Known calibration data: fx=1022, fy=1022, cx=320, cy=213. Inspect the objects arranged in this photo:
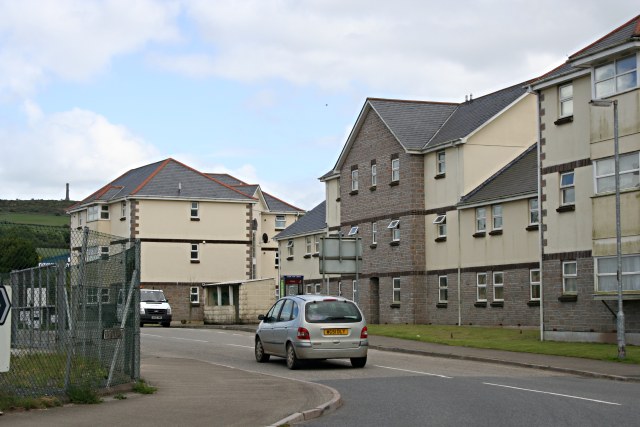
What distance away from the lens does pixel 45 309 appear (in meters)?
18.2

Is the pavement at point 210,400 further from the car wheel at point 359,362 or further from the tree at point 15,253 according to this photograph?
the car wheel at point 359,362

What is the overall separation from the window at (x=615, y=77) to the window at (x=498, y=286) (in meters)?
13.3

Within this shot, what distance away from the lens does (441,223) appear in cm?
4891

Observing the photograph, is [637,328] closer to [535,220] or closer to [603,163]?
[603,163]

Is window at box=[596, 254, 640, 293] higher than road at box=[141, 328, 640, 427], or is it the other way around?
window at box=[596, 254, 640, 293]

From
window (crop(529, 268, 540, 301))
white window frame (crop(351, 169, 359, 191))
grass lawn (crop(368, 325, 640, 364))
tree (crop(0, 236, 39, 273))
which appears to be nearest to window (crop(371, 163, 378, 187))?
white window frame (crop(351, 169, 359, 191))

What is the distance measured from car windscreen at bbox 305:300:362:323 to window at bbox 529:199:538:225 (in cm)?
1978

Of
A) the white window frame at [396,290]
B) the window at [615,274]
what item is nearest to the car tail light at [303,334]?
the window at [615,274]

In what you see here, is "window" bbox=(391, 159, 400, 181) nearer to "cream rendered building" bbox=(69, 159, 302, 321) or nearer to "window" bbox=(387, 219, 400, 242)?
"window" bbox=(387, 219, 400, 242)

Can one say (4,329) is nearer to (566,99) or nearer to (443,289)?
(566,99)

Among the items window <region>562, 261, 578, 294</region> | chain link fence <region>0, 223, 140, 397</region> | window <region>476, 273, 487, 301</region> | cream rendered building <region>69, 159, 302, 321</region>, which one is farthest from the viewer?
cream rendered building <region>69, 159, 302, 321</region>

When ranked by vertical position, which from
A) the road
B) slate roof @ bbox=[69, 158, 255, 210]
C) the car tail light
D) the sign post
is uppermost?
slate roof @ bbox=[69, 158, 255, 210]

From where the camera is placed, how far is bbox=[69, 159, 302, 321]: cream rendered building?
2913 inches

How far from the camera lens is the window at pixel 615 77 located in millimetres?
30781
